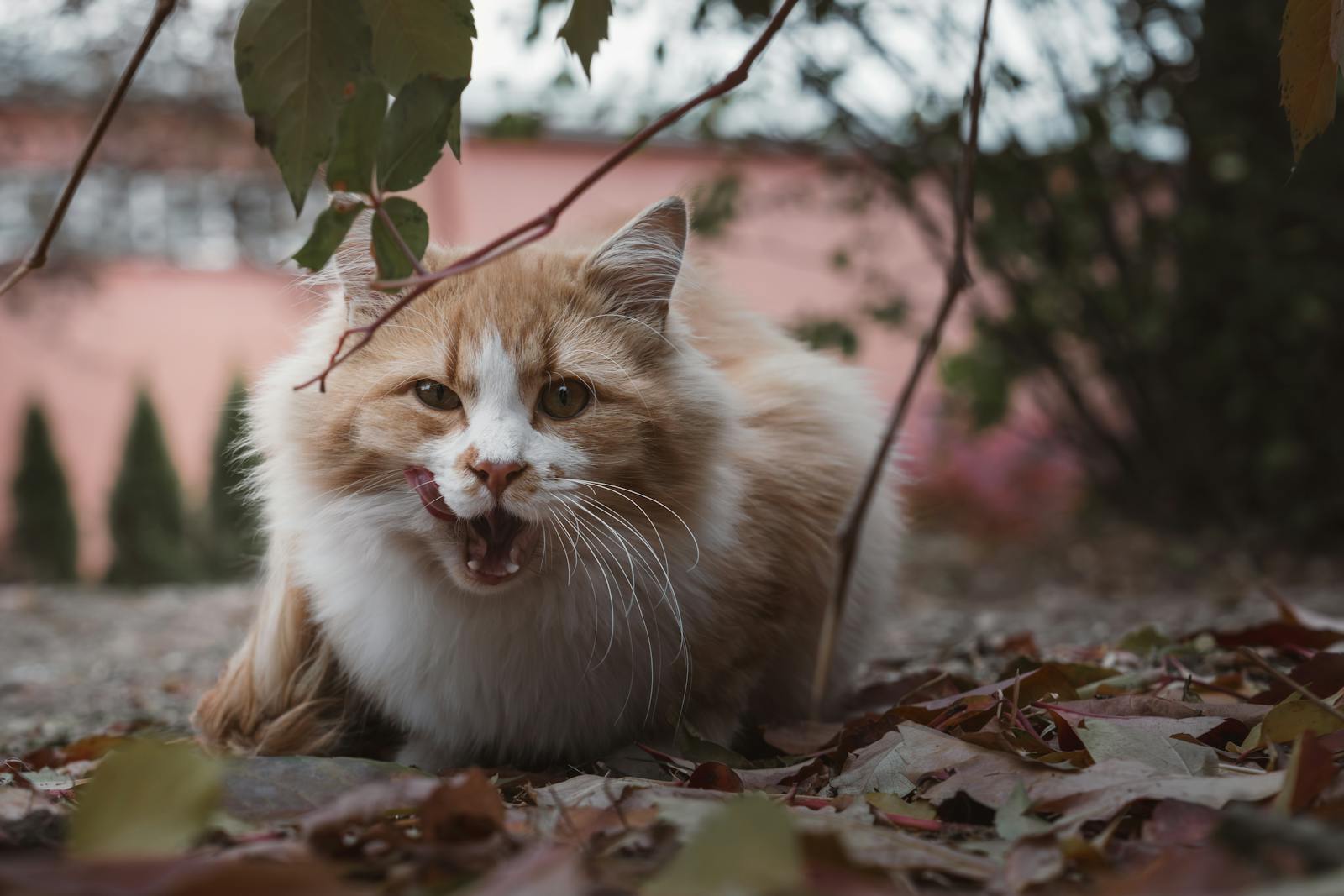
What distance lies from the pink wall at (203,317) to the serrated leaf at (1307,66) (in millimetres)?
8111

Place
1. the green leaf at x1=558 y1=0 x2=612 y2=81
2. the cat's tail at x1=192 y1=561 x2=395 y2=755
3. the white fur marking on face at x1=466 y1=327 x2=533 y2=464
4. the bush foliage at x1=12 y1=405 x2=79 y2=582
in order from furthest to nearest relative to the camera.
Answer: the bush foliage at x1=12 y1=405 x2=79 y2=582 < the cat's tail at x1=192 y1=561 x2=395 y2=755 < the white fur marking on face at x1=466 y1=327 x2=533 y2=464 < the green leaf at x1=558 y1=0 x2=612 y2=81

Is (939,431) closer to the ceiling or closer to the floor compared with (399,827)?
closer to the floor

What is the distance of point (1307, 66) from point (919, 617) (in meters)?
3.00

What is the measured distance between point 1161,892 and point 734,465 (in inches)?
46.0

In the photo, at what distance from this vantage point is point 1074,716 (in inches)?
62.6

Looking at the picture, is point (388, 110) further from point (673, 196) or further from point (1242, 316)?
point (1242, 316)

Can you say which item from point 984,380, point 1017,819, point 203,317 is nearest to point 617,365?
point 1017,819

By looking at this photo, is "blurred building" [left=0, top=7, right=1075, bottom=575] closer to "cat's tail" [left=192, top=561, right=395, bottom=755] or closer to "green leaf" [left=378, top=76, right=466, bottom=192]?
"cat's tail" [left=192, top=561, right=395, bottom=755]

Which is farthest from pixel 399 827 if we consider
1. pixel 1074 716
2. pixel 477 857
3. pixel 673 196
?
pixel 673 196

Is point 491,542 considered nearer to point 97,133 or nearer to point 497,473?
point 497,473

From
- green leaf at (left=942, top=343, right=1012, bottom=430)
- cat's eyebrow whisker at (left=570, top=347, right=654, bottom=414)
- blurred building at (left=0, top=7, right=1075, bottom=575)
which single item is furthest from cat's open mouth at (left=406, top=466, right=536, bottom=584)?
green leaf at (left=942, top=343, right=1012, bottom=430)

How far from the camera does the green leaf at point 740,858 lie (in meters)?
0.85

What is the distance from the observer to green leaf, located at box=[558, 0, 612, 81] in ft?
4.76

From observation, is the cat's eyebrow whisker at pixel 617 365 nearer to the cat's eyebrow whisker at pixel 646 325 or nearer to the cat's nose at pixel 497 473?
the cat's eyebrow whisker at pixel 646 325
